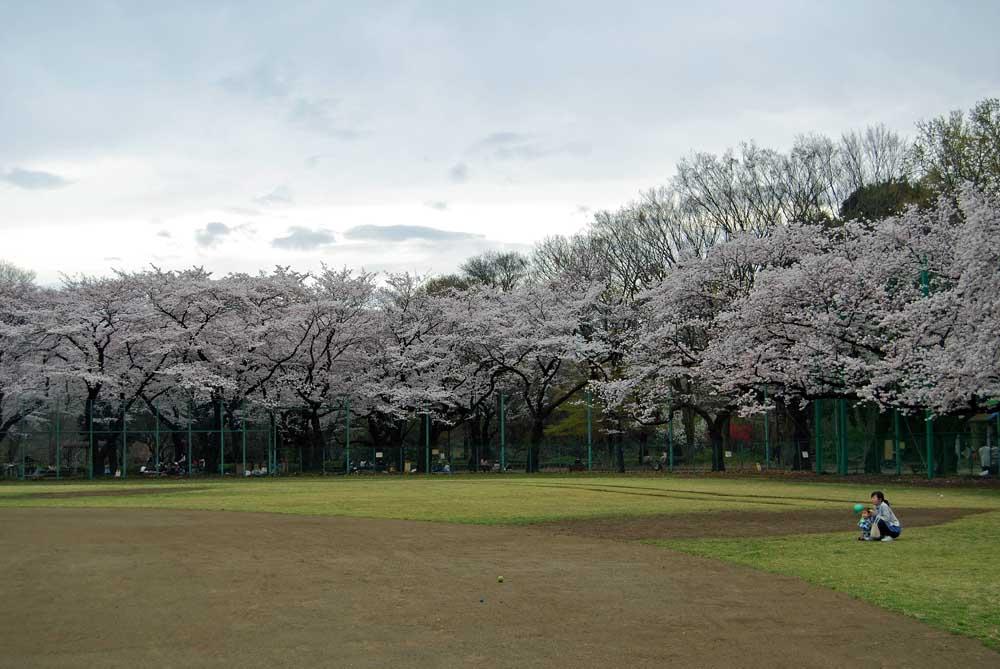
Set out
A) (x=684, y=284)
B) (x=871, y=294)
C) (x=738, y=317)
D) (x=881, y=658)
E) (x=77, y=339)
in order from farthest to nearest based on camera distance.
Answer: (x=77, y=339) → (x=684, y=284) → (x=738, y=317) → (x=871, y=294) → (x=881, y=658)

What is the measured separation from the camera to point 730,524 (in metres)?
19.9

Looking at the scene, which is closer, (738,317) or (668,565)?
(668,565)

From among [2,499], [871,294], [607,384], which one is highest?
[871,294]

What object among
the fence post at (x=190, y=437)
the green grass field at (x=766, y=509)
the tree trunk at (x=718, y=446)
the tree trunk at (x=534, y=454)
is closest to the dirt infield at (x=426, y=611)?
the green grass field at (x=766, y=509)

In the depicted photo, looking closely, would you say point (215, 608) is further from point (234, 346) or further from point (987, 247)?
point (234, 346)

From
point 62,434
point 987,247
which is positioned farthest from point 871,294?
point 62,434

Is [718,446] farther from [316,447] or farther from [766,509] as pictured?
[766,509]

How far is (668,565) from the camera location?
538 inches

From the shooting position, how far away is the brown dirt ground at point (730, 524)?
1802cm

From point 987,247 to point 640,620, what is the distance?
84.1 feet

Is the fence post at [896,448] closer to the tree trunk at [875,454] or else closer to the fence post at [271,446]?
the tree trunk at [875,454]

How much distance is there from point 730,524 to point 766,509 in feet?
14.3

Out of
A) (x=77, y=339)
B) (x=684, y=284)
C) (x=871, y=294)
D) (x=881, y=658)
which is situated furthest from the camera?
(x=77, y=339)

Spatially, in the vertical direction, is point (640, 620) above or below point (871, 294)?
below
